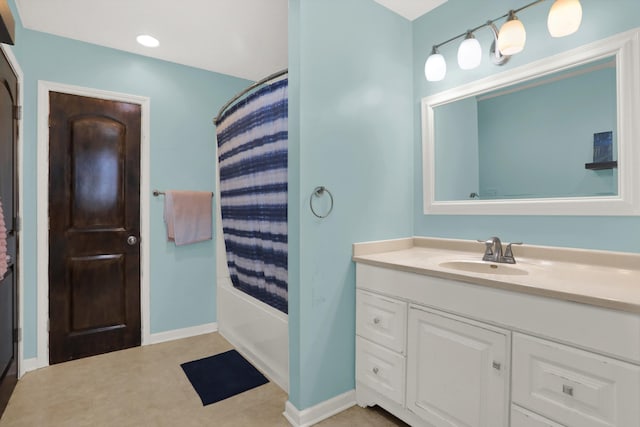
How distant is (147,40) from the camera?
94.3 inches

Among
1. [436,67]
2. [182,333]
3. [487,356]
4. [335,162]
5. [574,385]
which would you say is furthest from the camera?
[182,333]

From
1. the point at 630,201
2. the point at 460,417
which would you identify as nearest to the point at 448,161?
the point at 630,201

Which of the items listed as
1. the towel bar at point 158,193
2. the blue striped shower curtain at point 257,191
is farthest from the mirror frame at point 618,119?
the towel bar at point 158,193

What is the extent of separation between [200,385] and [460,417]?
61.7 inches

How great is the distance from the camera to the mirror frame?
1339mm

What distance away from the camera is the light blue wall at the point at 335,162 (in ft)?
5.42

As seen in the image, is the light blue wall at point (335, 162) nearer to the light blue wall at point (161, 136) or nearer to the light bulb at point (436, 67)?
the light bulb at point (436, 67)

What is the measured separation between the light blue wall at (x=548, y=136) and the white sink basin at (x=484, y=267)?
433 mm

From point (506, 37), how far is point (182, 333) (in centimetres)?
318

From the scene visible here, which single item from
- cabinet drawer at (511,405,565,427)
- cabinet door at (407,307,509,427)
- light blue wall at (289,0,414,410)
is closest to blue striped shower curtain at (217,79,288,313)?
light blue wall at (289,0,414,410)

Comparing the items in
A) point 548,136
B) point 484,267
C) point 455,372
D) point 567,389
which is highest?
point 548,136

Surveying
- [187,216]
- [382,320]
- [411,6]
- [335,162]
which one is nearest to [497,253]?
[382,320]

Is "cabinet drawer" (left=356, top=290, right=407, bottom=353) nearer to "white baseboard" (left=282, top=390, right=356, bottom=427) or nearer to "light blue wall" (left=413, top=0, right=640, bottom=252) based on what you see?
"white baseboard" (left=282, top=390, right=356, bottom=427)

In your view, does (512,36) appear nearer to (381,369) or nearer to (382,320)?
(382,320)
